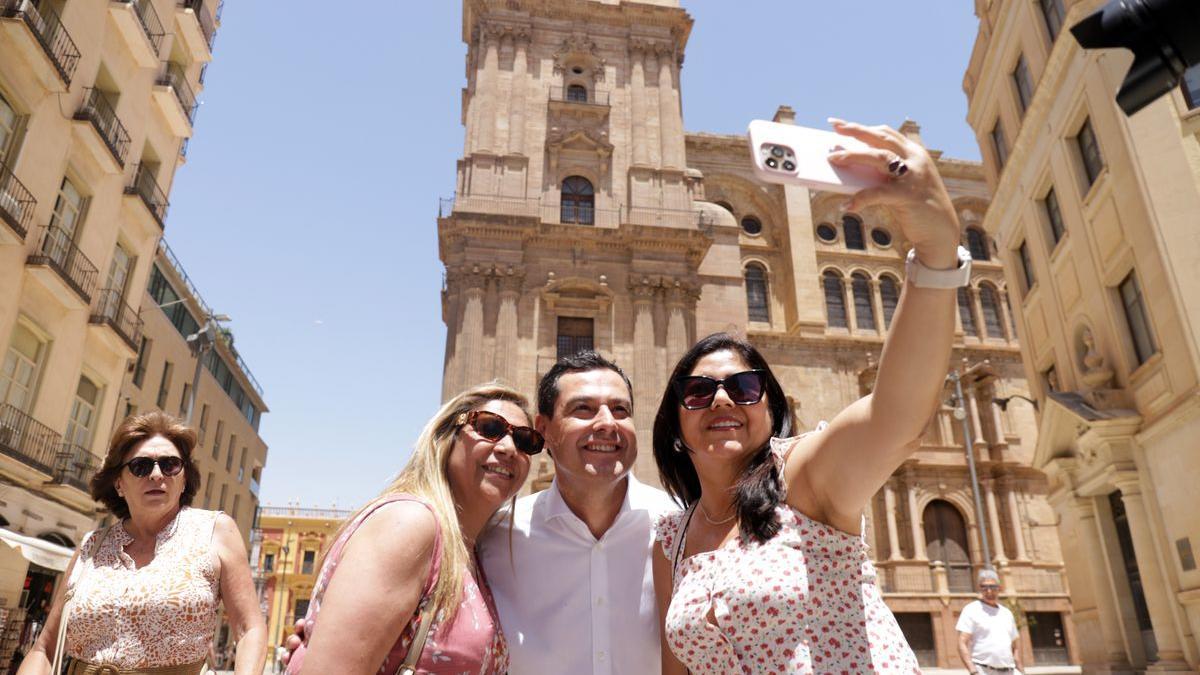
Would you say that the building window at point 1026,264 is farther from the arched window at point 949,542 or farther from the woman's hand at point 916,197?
the woman's hand at point 916,197

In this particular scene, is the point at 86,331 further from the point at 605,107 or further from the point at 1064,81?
the point at 1064,81

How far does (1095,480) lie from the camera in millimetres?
16047

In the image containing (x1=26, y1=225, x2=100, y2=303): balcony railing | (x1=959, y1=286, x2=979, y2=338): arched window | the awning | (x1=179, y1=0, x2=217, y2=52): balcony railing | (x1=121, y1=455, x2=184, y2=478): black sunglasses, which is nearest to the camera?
(x1=121, y1=455, x2=184, y2=478): black sunglasses

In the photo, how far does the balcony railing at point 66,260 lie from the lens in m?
14.0

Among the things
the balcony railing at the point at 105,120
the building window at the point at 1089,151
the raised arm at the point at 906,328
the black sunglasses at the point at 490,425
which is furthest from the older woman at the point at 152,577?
the building window at the point at 1089,151

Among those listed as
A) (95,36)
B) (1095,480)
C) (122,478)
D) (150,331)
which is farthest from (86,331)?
(1095,480)

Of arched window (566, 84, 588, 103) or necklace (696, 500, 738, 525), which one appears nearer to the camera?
necklace (696, 500, 738, 525)

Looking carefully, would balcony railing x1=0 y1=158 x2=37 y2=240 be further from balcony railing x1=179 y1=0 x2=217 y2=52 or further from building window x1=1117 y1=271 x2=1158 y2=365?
building window x1=1117 y1=271 x2=1158 y2=365

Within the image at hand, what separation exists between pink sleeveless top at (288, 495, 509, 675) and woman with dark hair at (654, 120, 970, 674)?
2.11 feet

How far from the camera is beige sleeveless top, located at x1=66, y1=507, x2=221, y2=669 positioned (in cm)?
349

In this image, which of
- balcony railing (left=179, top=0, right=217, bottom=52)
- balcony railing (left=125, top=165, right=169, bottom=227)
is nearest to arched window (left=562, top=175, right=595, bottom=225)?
balcony railing (left=179, top=0, right=217, bottom=52)

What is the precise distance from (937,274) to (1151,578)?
16.3m

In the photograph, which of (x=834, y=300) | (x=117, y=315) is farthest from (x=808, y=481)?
(x=834, y=300)

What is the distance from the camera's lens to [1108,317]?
15.8 metres
